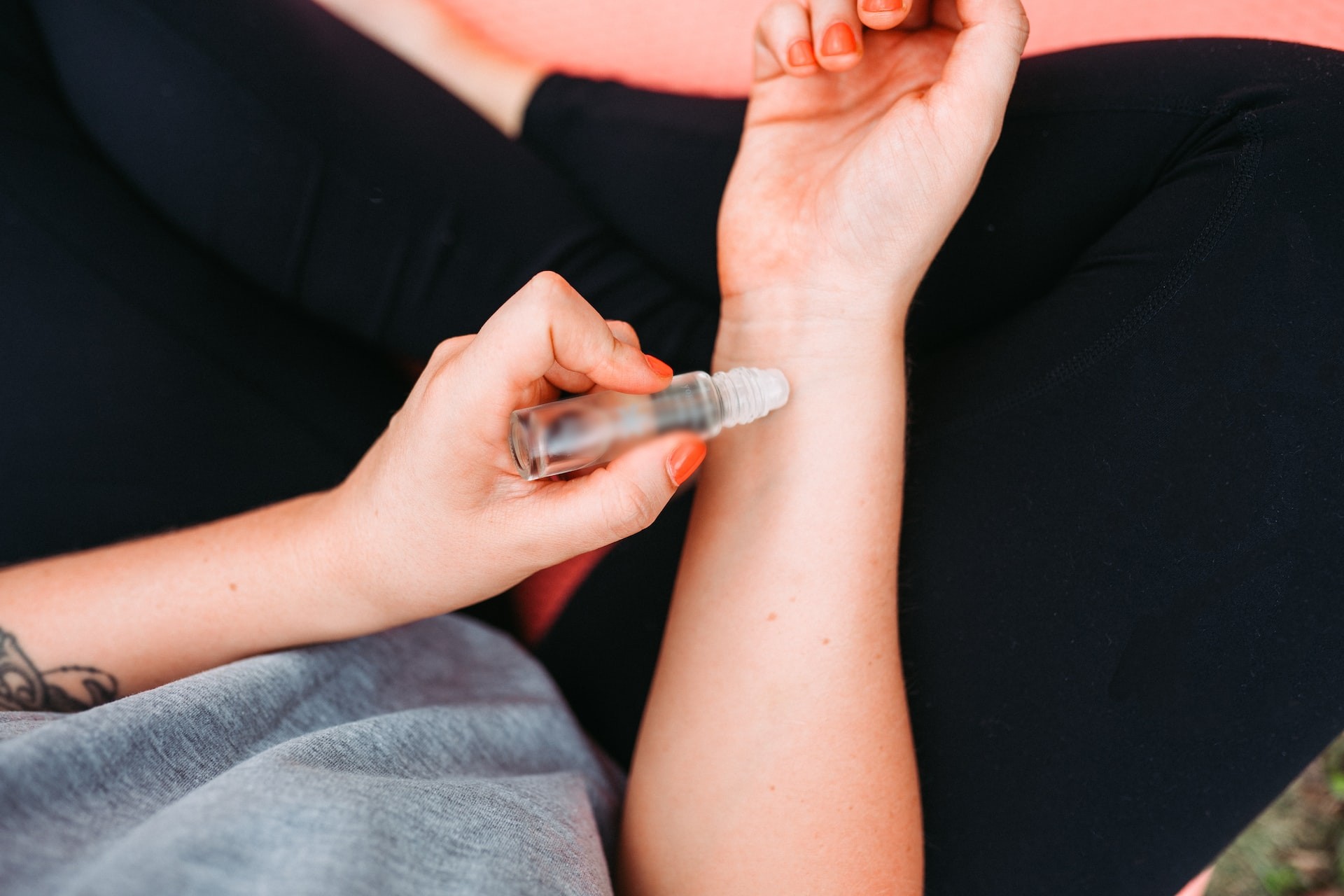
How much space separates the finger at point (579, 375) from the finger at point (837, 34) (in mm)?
257

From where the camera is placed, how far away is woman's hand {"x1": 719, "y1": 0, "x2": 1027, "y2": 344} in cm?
55

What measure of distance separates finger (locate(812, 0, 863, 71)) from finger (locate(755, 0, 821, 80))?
0.01 meters

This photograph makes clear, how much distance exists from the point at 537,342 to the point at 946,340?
17.8 inches

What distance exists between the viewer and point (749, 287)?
2.10 feet

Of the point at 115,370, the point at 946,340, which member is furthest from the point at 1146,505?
the point at 115,370

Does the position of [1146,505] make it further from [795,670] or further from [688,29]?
[688,29]

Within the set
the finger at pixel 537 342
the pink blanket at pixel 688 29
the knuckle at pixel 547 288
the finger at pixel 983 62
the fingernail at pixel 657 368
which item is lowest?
the fingernail at pixel 657 368

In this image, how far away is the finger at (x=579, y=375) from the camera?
0.48m

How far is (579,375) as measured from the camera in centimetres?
48

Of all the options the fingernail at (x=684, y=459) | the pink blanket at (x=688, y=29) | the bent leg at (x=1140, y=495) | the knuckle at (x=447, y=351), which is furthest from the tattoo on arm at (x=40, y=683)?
the pink blanket at (x=688, y=29)

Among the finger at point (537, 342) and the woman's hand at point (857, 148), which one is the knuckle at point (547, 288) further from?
the woman's hand at point (857, 148)

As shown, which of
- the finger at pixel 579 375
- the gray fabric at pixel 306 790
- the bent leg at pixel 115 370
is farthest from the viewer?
the bent leg at pixel 115 370

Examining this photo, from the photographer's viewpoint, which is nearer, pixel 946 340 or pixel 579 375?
pixel 579 375

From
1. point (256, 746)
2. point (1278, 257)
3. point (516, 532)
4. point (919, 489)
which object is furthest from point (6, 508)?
point (1278, 257)
